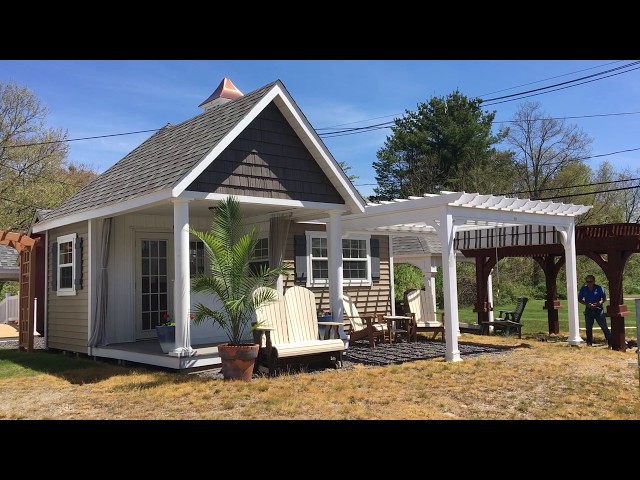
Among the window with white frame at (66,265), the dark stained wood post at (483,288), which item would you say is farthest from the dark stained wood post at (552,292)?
the window with white frame at (66,265)

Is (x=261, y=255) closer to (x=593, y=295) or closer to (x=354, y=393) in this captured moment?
(x=354, y=393)

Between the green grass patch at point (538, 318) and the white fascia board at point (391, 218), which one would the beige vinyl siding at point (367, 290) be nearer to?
the white fascia board at point (391, 218)

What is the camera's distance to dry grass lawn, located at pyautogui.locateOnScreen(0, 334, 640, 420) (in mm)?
6109

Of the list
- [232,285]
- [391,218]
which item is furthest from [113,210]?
[391,218]

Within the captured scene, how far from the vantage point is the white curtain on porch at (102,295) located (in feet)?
34.3

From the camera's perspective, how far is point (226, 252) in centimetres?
812

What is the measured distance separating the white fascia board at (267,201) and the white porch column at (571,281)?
520cm

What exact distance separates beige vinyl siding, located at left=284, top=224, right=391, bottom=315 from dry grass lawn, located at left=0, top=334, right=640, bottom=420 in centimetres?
405

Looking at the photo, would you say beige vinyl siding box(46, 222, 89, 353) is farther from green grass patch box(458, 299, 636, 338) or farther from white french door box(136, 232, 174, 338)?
green grass patch box(458, 299, 636, 338)

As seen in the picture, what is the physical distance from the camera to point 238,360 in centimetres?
790

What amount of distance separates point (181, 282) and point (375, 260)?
23.6ft
